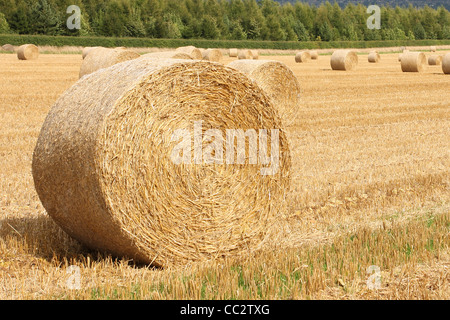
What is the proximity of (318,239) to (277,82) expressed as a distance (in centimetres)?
932

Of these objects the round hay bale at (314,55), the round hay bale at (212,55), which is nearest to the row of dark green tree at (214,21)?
the round hay bale at (314,55)

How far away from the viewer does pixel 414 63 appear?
27625 mm

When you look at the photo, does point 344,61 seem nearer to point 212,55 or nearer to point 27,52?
point 212,55

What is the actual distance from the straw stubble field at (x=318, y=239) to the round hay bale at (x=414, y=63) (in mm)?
16488

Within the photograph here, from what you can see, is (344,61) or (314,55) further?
(314,55)

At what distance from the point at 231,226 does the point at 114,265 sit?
1.11 m

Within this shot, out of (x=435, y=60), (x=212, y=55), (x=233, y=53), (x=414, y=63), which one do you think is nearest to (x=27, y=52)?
(x=212, y=55)

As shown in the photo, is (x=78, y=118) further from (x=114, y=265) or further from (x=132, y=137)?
(x=114, y=265)

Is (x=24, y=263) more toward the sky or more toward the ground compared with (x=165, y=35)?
more toward the sky

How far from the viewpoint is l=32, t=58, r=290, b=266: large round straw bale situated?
16.3ft

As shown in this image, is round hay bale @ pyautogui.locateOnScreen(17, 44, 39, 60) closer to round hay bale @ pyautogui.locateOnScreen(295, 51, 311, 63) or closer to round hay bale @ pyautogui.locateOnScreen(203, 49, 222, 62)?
round hay bale @ pyautogui.locateOnScreen(203, 49, 222, 62)

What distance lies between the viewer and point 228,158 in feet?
19.0

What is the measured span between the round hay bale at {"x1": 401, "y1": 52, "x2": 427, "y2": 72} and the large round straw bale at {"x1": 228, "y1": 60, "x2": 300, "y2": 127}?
14.5 metres
